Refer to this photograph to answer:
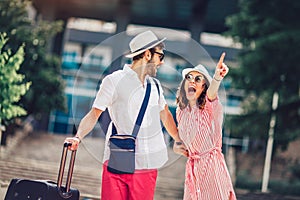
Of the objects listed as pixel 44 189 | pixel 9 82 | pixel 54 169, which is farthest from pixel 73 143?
pixel 54 169

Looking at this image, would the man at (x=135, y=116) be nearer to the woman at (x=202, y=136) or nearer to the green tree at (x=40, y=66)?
the woman at (x=202, y=136)

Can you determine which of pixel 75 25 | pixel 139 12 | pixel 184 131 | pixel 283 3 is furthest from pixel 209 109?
pixel 75 25

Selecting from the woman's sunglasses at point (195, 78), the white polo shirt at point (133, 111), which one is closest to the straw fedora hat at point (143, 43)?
the white polo shirt at point (133, 111)

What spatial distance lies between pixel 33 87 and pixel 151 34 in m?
10.6

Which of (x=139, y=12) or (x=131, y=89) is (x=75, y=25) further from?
(x=131, y=89)

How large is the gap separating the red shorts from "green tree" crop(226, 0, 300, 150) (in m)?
8.32

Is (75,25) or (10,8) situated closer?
(10,8)

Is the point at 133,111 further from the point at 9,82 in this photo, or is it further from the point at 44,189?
the point at 9,82

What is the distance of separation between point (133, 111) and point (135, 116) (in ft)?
0.10

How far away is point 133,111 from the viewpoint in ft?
11.3

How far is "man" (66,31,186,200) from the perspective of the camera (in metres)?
3.43

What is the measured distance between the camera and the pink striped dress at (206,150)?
3621 mm

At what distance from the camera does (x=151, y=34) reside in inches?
142

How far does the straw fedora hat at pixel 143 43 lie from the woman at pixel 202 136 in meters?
0.31
